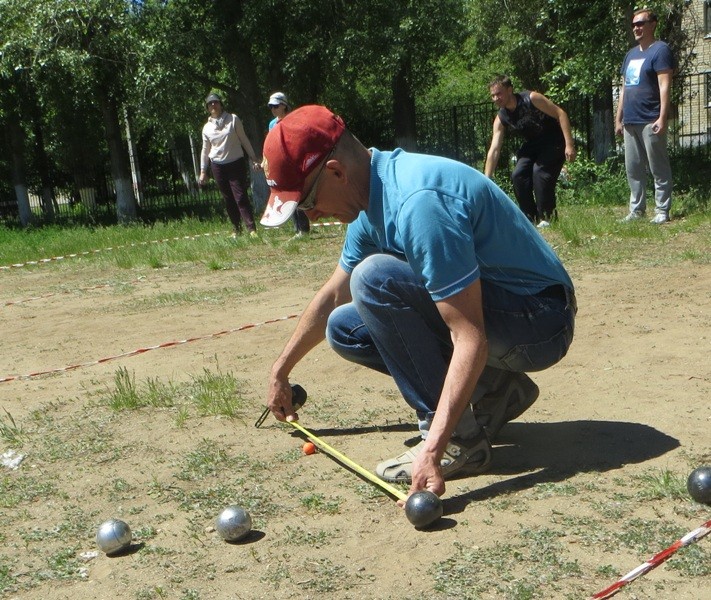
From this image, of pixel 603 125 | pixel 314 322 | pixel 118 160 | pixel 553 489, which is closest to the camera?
pixel 553 489

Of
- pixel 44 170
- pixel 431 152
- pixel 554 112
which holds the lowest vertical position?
pixel 431 152

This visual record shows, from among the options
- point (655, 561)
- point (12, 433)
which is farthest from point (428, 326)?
point (12, 433)

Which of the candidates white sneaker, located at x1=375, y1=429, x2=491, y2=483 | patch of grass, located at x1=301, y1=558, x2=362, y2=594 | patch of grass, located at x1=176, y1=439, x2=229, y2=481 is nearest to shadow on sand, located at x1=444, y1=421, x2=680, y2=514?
white sneaker, located at x1=375, y1=429, x2=491, y2=483

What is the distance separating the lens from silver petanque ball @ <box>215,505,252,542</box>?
10.7ft

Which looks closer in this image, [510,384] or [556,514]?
[556,514]

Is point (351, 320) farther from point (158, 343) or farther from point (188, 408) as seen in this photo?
point (158, 343)

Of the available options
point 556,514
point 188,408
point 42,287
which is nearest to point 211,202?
point 42,287

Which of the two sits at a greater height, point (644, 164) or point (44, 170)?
point (44, 170)

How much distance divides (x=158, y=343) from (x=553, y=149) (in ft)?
17.2

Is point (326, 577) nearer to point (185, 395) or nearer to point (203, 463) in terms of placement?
point (203, 463)

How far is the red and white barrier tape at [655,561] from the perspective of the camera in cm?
268

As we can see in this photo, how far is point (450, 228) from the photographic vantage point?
3.03 m

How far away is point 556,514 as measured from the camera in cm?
323

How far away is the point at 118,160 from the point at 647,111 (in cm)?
1360
